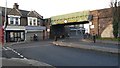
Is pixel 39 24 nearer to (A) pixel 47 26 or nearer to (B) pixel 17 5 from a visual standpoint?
(A) pixel 47 26

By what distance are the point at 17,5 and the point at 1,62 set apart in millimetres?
54455

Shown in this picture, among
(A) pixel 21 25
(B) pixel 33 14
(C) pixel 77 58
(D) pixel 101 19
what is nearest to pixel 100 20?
(D) pixel 101 19

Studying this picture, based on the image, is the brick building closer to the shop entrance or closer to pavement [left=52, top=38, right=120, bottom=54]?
pavement [left=52, top=38, right=120, bottom=54]

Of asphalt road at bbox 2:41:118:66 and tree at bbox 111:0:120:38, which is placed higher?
tree at bbox 111:0:120:38

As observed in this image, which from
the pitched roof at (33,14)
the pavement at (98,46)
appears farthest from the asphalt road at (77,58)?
the pitched roof at (33,14)

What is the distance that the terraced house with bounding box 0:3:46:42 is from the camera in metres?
52.4

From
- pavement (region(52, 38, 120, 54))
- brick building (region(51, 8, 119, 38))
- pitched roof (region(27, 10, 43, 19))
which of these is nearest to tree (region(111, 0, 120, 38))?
brick building (region(51, 8, 119, 38))

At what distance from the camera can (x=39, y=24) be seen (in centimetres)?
5947

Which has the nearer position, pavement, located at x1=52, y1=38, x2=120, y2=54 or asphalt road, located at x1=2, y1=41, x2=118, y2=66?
asphalt road, located at x1=2, y1=41, x2=118, y2=66

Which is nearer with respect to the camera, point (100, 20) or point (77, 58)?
point (77, 58)

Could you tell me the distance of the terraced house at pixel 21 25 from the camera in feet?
172

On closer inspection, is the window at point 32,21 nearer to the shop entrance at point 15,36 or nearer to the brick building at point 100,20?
the shop entrance at point 15,36

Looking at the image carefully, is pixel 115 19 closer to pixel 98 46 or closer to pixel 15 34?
pixel 98 46

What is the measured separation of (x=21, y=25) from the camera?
55.1 m
